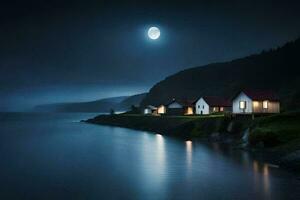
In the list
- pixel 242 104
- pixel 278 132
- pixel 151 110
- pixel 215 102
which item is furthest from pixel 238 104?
pixel 151 110

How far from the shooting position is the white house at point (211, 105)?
→ 120562mm

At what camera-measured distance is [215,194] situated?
35.0 m

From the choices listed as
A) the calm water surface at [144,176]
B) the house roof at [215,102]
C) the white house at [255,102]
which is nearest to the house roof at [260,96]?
the white house at [255,102]

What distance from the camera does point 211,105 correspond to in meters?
120

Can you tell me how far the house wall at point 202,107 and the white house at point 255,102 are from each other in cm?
2855

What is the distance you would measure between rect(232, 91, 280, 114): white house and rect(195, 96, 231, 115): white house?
90.9ft

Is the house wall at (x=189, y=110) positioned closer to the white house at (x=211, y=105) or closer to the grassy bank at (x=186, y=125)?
the white house at (x=211, y=105)

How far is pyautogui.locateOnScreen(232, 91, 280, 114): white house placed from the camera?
88.9 metres

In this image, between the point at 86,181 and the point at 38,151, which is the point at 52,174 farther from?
the point at 38,151

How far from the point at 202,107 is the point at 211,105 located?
4057mm

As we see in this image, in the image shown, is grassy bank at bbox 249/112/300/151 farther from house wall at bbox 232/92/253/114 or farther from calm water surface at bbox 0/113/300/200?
house wall at bbox 232/92/253/114

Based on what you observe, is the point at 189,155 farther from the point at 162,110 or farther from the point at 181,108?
the point at 162,110

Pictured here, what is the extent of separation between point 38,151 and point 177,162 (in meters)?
29.8

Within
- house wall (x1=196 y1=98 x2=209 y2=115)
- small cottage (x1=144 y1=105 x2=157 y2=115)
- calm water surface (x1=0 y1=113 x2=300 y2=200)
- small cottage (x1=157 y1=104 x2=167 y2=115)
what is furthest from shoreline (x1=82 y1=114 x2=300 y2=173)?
small cottage (x1=144 y1=105 x2=157 y2=115)
